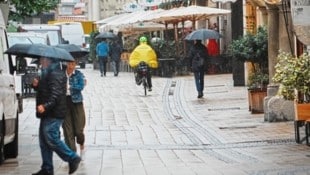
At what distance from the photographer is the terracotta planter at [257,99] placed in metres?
19.5

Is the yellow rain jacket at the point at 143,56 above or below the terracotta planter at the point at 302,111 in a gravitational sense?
above

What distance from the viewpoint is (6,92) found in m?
12.9

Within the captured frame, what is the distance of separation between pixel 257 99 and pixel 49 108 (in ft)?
31.2

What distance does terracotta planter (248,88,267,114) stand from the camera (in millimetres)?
19536

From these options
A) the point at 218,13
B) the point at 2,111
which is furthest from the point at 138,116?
the point at 218,13

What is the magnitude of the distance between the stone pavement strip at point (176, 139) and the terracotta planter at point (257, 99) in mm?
427

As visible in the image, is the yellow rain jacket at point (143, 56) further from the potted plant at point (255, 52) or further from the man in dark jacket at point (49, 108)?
→ the man in dark jacket at point (49, 108)

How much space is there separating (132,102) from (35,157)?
11.1 m

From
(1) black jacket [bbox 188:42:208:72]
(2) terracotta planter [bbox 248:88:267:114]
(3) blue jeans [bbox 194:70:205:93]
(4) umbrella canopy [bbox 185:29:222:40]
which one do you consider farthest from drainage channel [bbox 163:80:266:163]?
(4) umbrella canopy [bbox 185:29:222:40]

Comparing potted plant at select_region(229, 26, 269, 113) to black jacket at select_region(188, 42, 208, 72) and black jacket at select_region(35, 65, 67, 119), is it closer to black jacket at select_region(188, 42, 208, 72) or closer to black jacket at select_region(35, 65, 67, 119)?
black jacket at select_region(188, 42, 208, 72)

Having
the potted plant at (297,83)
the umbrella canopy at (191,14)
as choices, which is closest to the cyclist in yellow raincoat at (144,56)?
the umbrella canopy at (191,14)

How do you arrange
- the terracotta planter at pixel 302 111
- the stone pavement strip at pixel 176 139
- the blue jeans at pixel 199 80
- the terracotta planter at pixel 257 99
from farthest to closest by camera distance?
the blue jeans at pixel 199 80
the terracotta planter at pixel 257 99
the terracotta planter at pixel 302 111
the stone pavement strip at pixel 176 139

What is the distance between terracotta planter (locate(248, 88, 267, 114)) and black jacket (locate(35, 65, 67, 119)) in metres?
8.99

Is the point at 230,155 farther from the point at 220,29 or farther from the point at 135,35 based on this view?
the point at 135,35
